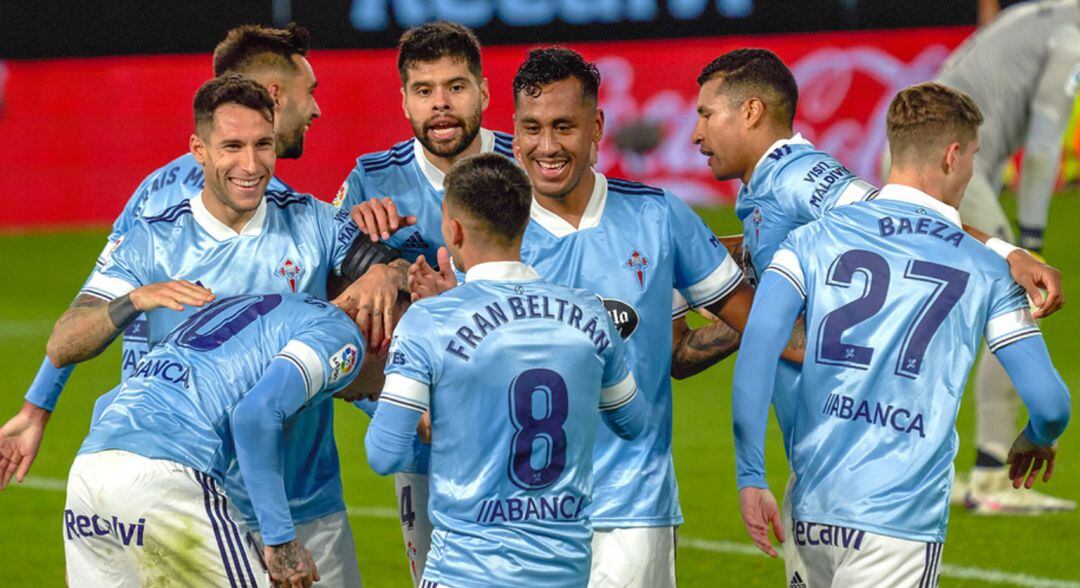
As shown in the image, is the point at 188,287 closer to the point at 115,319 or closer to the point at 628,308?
the point at 115,319

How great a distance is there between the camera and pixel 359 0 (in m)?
20.2

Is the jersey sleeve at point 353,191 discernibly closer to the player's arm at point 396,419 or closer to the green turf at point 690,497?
the player's arm at point 396,419

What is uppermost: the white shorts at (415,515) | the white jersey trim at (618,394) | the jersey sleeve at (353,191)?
the jersey sleeve at (353,191)

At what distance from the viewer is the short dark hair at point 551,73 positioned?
529cm

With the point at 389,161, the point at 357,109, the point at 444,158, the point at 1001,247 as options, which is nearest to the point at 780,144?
the point at 1001,247

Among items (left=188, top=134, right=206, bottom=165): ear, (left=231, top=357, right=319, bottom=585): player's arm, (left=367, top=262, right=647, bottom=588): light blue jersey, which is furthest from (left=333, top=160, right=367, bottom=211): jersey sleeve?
(left=367, top=262, right=647, bottom=588): light blue jersey

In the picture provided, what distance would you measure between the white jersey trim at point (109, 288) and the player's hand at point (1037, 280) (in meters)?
2.81

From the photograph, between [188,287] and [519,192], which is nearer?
[519,192]

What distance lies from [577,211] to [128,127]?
16.4 meters

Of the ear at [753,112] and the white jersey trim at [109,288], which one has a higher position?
the ear at [753,112]

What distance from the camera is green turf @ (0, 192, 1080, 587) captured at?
8102mm

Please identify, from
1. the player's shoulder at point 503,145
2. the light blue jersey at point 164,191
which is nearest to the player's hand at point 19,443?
the light blue jersey at point 164,191

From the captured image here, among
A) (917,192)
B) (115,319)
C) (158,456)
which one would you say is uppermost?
(917,192)

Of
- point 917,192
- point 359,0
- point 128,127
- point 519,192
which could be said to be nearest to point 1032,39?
point 917,192
